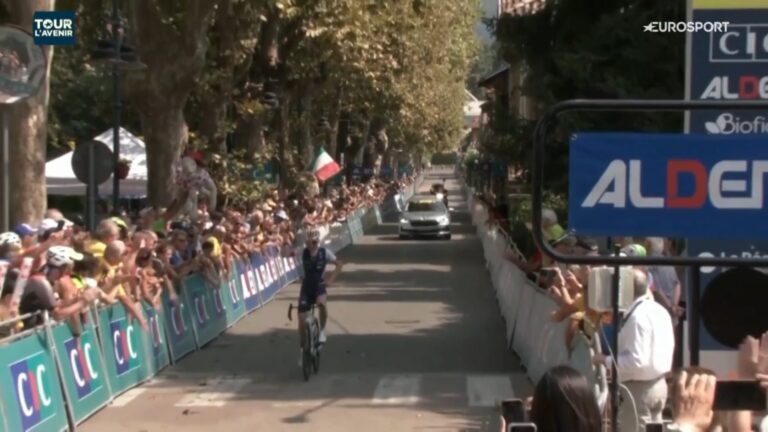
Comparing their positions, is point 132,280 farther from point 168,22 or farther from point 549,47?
point 549,47

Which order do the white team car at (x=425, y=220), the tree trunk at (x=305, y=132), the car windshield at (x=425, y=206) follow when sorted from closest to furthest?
the tree trunk at (x=305, y=132)
the white team car at (x=425, y=220)
the car windshield at (x=425, y=206)

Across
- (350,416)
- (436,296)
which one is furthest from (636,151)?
(436,296)

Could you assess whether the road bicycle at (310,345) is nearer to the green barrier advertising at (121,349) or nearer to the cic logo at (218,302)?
the green barrier advertising at (121,349)

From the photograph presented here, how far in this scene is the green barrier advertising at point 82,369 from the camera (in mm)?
12773

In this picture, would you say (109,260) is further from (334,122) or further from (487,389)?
(334,122)

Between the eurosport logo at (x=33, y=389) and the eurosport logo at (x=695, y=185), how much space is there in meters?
8.22

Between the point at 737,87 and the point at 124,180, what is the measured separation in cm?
2274

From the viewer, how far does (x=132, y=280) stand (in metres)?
15.9

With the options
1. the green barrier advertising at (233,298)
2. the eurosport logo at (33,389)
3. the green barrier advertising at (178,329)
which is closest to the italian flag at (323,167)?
the green barrier advertising at (233,298)

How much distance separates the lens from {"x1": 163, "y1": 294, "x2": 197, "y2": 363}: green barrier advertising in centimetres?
1809

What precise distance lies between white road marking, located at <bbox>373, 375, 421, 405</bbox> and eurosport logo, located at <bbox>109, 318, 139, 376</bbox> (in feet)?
8.96

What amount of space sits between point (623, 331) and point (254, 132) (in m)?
29.0

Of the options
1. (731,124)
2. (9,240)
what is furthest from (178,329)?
(731,124)

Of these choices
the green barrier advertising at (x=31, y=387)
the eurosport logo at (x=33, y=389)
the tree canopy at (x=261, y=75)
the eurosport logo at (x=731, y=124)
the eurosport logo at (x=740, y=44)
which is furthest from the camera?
the tree canopy at (x=261, y=75)
